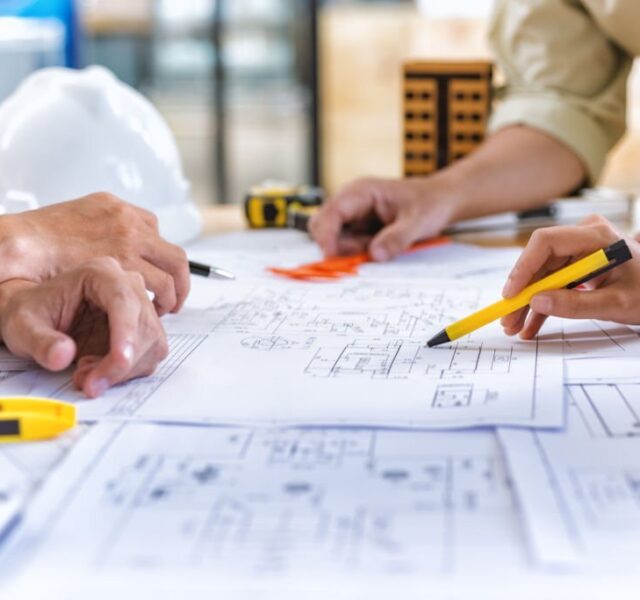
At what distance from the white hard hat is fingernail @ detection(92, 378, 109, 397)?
0.42m

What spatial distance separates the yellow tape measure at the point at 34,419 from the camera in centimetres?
48

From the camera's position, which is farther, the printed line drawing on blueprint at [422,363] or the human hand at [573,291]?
the human hand at [573,291]

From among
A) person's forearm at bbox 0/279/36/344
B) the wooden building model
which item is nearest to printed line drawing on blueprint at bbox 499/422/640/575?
person's forearm at bbox 0/279/36/344

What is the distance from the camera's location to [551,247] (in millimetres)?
678

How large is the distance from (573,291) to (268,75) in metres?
3.62

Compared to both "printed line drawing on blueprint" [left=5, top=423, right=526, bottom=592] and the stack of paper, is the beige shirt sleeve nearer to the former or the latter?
the stack of paper

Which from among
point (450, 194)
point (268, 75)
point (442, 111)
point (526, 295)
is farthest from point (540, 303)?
point (268, 75)

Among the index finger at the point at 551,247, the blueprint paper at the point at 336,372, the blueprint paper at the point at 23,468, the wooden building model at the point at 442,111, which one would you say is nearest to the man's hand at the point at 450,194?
the wooden building model at the point at 442,111

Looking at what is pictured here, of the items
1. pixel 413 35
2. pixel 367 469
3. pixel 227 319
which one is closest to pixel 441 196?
pixel 227 319

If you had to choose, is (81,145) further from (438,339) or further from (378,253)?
(438,339)

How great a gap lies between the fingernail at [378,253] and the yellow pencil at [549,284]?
0.33 m

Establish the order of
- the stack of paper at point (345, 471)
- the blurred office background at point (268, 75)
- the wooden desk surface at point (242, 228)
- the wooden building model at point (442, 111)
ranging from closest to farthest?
the stack of paper at point (345, 471), the wooden desk surface at point (242, 228), the wooden building model at point (442, 111), the blurred office background at point (268, 75)

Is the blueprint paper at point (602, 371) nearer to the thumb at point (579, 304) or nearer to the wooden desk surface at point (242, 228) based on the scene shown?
the thumb at point (579, 304)

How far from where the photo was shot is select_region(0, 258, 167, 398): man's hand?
1.80 feet
